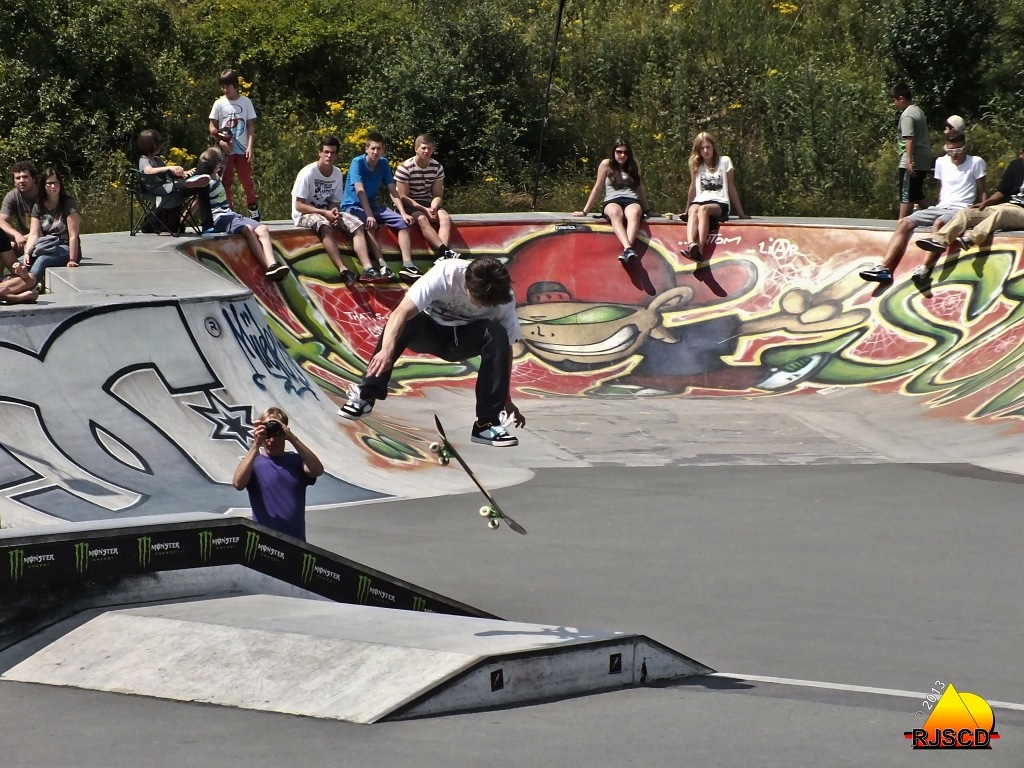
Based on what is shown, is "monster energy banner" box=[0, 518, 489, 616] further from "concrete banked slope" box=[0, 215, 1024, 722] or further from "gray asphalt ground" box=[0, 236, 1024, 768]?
"gray asphalt ground" box=[0, 236, 1024, 768]

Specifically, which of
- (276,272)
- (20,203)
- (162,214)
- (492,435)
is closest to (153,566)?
(492,435)

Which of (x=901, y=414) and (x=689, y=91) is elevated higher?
(x=689, y=91)

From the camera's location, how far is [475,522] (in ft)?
32.1

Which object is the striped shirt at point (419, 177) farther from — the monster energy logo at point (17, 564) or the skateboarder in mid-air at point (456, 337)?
the monster energy logo at point (17, 564)

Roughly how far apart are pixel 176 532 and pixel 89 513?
2076mm

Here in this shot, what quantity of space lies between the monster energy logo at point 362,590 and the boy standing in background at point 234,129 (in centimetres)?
901

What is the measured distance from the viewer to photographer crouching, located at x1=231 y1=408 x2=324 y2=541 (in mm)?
7480

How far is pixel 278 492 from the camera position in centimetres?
753

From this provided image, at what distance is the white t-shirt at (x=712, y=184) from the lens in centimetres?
1633

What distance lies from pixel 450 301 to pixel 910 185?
10180 millimetres

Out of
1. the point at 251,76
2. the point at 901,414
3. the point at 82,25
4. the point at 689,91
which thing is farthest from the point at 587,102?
the point at 901,414

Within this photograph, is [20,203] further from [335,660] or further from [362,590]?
[335,660]

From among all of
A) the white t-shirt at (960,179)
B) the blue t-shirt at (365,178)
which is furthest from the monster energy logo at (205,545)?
the white t-shirt at (960,179)

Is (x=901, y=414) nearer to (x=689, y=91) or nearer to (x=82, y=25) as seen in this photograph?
(x=689, y=91)
